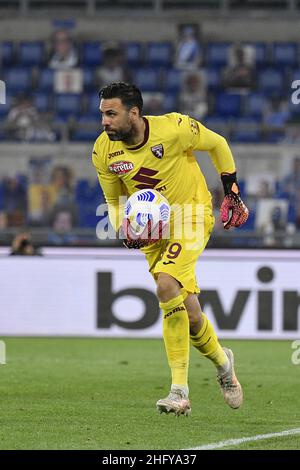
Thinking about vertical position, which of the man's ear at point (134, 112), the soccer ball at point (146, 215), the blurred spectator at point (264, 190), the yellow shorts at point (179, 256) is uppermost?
the man's ear at point (134, 112)

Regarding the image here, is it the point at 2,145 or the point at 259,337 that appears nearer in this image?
the point at 259,337

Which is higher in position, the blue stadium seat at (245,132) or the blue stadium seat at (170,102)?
the blue stadium seat at (170,102)

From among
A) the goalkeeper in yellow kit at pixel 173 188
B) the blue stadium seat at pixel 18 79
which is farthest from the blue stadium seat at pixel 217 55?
the goalkeeper in yellow kit at pixel 173 188

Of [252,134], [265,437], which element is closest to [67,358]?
[265,437]

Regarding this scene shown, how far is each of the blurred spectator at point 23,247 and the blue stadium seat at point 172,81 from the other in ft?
23.1

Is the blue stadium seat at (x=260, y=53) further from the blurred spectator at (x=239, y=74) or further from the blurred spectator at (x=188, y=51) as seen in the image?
the blurred spectator at (x=188, y=51)

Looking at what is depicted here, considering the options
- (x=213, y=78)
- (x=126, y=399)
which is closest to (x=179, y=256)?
(x=126, y=399)

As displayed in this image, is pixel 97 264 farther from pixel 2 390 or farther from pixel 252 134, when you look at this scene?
pixel 2 390

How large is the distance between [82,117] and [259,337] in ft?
24.2

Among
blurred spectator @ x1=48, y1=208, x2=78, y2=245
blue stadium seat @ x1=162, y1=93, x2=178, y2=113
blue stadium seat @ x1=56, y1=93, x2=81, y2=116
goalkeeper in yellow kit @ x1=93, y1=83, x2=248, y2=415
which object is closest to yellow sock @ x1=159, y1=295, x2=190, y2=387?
goalkeeper in yellow kit @ x1=93, y1=83, x2=248, y2=415

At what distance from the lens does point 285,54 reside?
2289cm

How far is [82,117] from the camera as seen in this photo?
69.9 feet

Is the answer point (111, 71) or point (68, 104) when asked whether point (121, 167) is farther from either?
point (111, 71)

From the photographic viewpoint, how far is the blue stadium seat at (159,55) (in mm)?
22922
